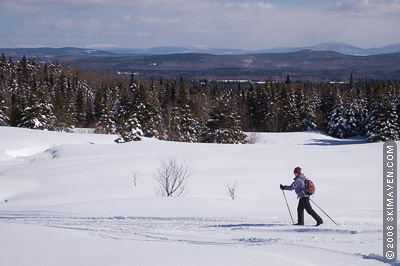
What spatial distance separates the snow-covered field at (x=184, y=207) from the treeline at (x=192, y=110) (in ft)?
40.5

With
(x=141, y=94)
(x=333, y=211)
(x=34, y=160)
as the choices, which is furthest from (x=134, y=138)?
(x=333, y=211)

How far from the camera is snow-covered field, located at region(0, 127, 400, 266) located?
22.3 ft

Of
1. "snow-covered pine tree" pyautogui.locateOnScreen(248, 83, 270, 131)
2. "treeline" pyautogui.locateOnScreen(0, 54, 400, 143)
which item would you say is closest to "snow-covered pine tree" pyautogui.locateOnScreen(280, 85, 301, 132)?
"treeline" pyautogui.locateOnScreen(0, 54, 400, 143)

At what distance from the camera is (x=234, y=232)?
9078mm

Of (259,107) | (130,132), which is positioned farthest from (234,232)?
(259,107)

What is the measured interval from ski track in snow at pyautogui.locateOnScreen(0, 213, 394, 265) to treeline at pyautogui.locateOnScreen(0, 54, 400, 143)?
27.3m

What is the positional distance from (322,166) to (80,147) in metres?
17.6

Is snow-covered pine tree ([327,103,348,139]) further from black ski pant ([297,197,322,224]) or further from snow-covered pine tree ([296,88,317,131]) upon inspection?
black ski pant ([297,197,322,224])

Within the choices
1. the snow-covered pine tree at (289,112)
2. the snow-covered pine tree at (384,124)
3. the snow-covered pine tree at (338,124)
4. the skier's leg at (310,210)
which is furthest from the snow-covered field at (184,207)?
the snow-covered pine tree at (289,112)

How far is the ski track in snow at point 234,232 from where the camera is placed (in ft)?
24.3

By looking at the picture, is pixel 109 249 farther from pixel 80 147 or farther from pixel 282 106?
pixel 282 106

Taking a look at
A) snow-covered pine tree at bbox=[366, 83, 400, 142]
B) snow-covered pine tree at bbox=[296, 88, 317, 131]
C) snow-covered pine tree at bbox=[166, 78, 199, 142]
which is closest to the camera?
snow-covered pine tree at bbox=[366, 83, 400, 142]

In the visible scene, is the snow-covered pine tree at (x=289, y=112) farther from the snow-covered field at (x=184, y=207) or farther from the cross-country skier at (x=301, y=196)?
the cross-country skier at (x=301, y=196)

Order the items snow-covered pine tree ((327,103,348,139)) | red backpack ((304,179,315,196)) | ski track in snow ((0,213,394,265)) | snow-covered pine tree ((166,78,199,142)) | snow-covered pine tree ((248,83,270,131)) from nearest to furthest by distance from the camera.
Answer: ski track in snow ((0,213,394,265)) → red backpack ((304,179,315,196)) → snow-covered pine tree ((166,78,199,142)) → snow-covered pine tree ((327,103,348,139)) → snow-covered pine tree ((248,83,270,131))
